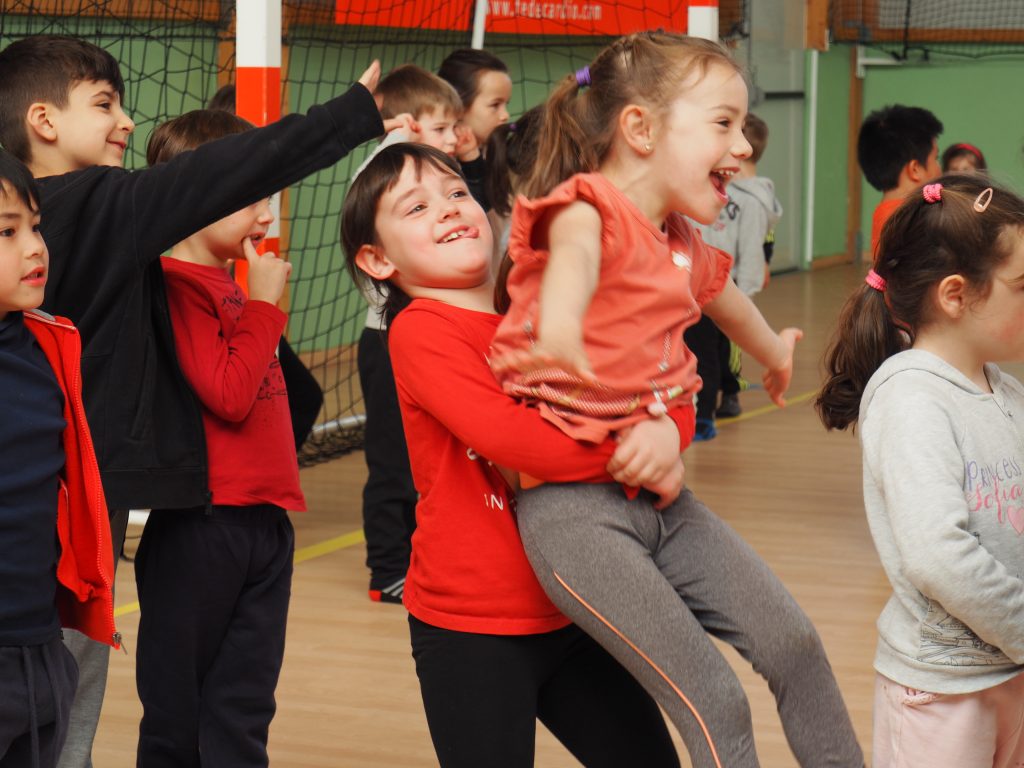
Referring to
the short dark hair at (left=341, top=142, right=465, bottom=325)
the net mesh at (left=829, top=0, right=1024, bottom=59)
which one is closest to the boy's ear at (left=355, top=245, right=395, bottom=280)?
the short dark hair at (left=341, top=142, right=465, bottom=325)

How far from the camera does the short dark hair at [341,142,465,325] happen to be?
1.80 metres

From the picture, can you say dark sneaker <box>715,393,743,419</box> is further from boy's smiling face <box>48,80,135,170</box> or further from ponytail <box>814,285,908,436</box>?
boy's smiling face <box>48,80,135,170</box>

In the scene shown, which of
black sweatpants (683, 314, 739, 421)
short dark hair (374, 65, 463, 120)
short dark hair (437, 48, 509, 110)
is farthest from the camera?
black sweatpants (683, 314, 739, 421)

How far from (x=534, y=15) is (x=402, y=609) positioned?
523 cm

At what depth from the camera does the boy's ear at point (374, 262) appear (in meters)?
1.80

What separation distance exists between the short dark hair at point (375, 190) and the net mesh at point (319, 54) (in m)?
3.53

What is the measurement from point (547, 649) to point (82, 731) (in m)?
0.90

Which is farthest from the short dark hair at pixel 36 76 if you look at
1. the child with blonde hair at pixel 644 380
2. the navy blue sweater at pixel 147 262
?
the child with blonde hair at pixel 644 380

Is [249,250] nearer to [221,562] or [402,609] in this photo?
[221,562]

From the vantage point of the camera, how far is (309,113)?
1941 mm

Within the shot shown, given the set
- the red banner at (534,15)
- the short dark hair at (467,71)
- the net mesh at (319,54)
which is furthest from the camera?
the red banner at (534,15)

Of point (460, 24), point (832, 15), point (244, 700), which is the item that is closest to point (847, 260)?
point (832, 15)

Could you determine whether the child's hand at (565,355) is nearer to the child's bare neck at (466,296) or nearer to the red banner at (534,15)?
the child's bare neck at (466,296)

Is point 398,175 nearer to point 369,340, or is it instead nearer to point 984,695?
point 984,695
